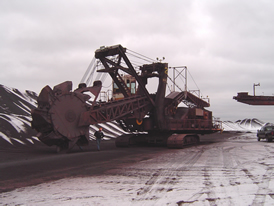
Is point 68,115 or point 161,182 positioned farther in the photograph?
point 68,115

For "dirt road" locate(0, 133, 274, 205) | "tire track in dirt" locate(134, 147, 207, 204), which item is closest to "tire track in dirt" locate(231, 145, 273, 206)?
"dirt road" locate(0, 133, 274, 205)

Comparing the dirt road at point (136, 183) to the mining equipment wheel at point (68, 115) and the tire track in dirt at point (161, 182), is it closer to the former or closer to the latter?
the tire track in dirt at point (161, 182)

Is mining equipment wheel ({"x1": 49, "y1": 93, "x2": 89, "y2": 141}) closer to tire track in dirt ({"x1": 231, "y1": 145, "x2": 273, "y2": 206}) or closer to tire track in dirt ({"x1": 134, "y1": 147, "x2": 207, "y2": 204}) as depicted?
tire track in dirt ({"x1": 134, "y1": 147, "x2": 207, "y2": 204})

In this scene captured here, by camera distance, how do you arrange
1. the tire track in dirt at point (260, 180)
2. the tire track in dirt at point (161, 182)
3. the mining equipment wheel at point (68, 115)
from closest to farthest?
the tire track in dirt at point (260, 180) < the tire track in dirt at point (161, 182) < the mining equipment wheel at point (68, 115)

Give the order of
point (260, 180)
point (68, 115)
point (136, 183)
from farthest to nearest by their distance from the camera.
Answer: point (68, 115), point (260, 180), point (136, 183)

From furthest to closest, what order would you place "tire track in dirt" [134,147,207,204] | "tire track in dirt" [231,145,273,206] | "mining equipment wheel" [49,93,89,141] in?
"mining equipment wheel" [49,93,89,141] < "tire track in dirt" [134,147,207,204] < "tire track in dirt" [231,145,273,206]

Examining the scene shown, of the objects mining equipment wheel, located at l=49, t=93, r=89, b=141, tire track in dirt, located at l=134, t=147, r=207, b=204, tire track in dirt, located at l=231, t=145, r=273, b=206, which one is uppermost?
mining equipment wheel, located at l=49, t=93, r=89, b=141

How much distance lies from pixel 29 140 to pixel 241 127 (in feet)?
137

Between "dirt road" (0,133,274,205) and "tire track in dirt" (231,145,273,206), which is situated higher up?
"tire track in dirt" (231,145,273,206)

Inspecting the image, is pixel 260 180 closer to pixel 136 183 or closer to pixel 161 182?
pixel 161 182

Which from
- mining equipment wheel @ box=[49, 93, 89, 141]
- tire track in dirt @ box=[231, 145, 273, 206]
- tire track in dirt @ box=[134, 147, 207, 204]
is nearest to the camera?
tire track in dirt @ box=[231, 145, 273, 206]

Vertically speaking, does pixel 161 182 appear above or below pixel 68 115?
below

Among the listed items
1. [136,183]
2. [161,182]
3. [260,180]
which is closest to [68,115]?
[136,183]

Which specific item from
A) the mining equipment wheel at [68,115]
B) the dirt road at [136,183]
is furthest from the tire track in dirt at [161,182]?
the mining equipment wheel at [68,115]
